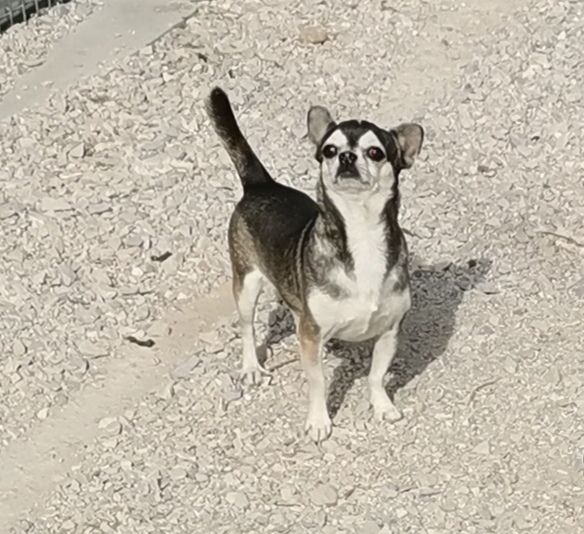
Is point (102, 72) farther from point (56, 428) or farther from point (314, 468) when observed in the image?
point (314, 468)

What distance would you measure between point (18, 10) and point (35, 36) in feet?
0.73

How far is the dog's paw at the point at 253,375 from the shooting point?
536 centimetres

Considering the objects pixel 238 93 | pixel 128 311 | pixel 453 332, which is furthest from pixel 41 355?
pixel 238 93

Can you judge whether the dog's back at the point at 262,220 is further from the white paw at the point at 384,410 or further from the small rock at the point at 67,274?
the small rock at the point at 67,274

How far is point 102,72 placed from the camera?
289 inches

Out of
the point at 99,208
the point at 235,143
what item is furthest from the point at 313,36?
the point at 235,143

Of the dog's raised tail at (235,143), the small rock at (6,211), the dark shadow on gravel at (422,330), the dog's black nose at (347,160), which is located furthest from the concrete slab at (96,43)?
the dog's black nose at (347,160)

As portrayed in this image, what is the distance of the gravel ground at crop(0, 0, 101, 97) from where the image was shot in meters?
7.42

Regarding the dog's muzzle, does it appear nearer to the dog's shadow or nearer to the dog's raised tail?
the dog's raised tail

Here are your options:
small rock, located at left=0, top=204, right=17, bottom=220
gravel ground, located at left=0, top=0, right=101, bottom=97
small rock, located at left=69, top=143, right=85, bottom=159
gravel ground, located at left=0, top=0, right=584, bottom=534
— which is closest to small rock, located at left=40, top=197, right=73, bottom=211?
gravel ground, located at left=0, top=0, right=584, bottom=534

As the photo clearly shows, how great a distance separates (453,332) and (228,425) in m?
1.02

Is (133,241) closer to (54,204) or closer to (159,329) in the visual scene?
(54,204)

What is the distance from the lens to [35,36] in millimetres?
7684

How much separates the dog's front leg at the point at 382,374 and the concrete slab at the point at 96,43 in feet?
9.19
